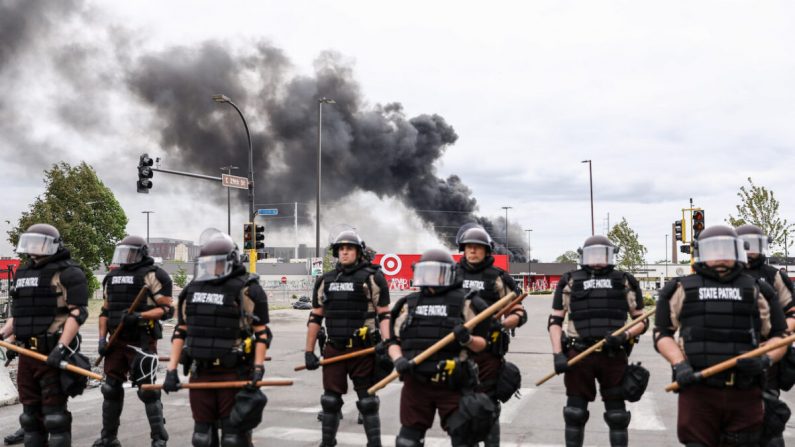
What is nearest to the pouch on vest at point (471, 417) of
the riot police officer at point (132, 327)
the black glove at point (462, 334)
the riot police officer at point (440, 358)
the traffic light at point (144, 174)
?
the riot police officer at point (440, 358)

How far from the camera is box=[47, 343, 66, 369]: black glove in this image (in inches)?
227

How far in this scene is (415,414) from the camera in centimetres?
497

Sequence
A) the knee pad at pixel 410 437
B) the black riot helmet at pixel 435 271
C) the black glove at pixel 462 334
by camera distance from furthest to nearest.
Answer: the black riot helmet at pixel 435 271, the knee pad at pixel 410 437, the black glove at pixel 462 334

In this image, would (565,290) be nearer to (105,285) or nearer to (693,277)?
(693,277)

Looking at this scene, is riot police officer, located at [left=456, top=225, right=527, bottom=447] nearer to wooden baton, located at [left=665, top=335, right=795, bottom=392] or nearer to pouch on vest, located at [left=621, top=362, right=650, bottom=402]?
Result: pouch on vest, located at [left=621, top=362, right=650, bottom=402]

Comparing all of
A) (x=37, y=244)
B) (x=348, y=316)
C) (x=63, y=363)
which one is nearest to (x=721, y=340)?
(x=348, y=316)

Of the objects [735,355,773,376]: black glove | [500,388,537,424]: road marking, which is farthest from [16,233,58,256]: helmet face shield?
[735,355,773,376]: black glove

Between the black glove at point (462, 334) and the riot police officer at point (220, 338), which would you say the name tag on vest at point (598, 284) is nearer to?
the black glove at point (462, 334)

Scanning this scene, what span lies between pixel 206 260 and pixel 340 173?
84.1 meters

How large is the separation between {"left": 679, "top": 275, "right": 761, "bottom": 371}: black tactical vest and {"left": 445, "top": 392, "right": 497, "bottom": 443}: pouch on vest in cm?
142

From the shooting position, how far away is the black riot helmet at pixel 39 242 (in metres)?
6.07

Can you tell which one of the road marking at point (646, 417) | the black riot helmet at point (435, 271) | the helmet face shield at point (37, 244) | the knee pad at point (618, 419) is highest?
the helmet face shield at point (37, 244)

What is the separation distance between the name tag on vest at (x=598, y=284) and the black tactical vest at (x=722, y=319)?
1778mm

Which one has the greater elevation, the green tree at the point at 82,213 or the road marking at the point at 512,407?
the green tree at the point at 82,213
